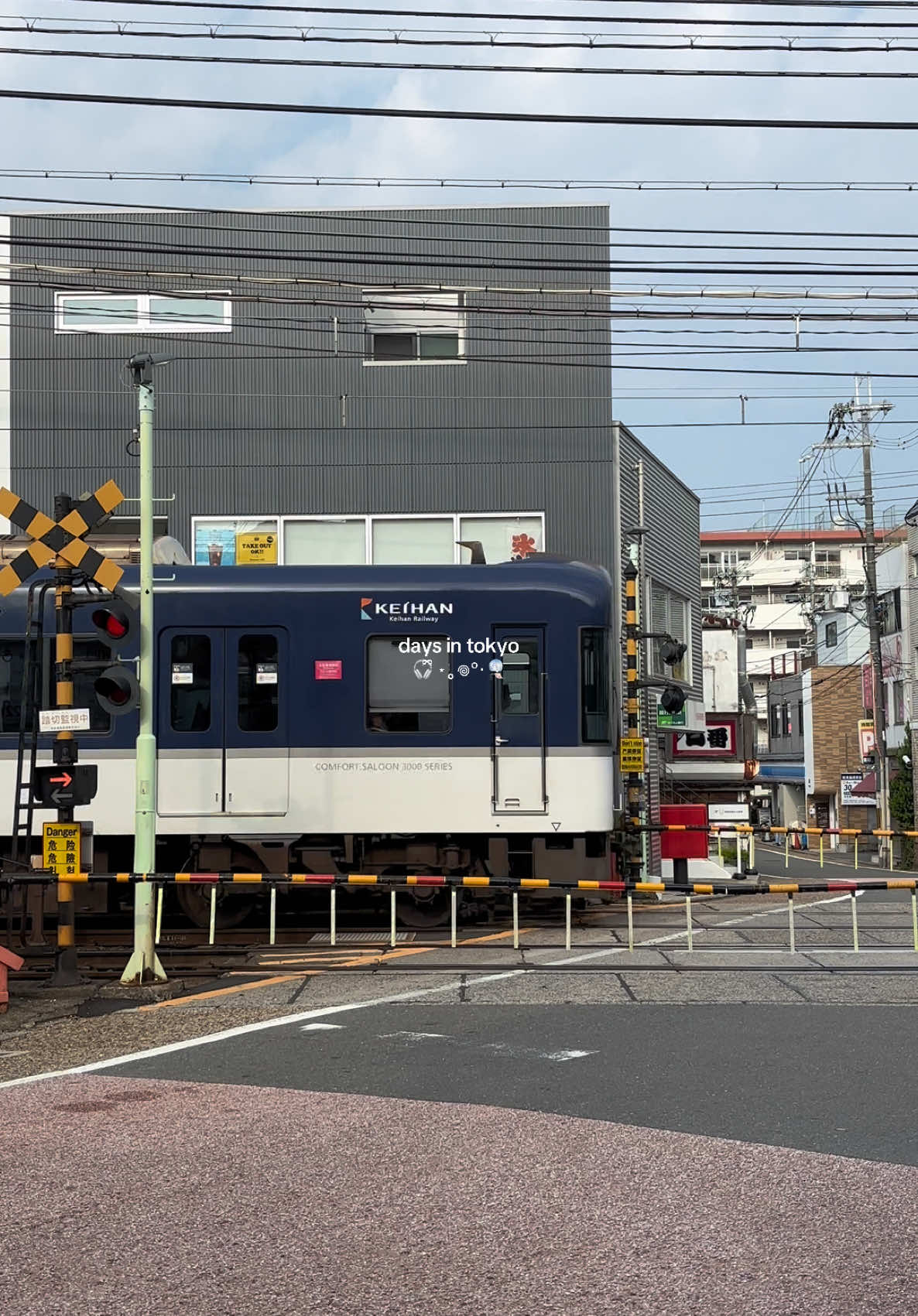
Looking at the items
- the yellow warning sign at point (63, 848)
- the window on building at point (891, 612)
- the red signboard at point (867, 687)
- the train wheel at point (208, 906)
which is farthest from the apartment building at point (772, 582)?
the yellow warning sign at point (63, 848)

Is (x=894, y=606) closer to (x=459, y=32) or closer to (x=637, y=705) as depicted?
(x=637, y=705)

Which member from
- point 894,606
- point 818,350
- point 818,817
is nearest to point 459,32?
point 818,350

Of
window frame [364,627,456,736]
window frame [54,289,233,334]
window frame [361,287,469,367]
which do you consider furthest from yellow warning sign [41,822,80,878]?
window frame [54,289,233,334]

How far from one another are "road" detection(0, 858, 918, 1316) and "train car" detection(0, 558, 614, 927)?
443 cm

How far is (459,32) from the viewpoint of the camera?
42.9ft

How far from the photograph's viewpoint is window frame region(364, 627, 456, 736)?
15578mm

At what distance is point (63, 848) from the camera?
1196 cm

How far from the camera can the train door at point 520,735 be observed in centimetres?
1550

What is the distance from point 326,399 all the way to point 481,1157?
18.5 metres

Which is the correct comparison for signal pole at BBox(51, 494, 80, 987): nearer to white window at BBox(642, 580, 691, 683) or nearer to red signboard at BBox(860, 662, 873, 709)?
white window at BBox(642, 580, 691, 683)

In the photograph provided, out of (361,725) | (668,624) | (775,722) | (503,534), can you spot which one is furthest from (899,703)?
(361,725)

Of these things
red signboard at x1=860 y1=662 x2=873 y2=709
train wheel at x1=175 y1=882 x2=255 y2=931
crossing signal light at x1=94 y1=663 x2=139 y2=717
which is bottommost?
train wheel at x1=175 y1=882 x2=255 y2=931

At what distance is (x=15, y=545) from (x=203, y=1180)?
12.2 m

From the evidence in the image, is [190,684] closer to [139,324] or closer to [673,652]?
[673,652]
